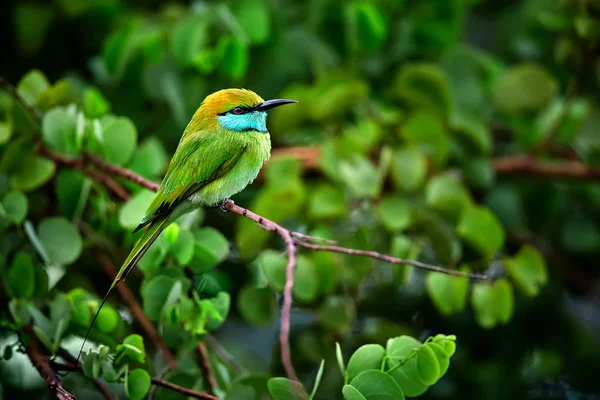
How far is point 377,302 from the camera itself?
2877 mm

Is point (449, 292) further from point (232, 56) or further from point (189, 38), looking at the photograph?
point (189, 38)

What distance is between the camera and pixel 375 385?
1.38 metres

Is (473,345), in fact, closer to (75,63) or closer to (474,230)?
(474,230)

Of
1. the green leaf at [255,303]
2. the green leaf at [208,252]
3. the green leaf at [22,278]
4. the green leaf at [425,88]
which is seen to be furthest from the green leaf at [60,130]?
the green leaf at [425,88]

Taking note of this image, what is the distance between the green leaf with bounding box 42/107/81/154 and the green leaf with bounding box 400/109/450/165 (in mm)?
1077

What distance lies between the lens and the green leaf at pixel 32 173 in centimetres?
194

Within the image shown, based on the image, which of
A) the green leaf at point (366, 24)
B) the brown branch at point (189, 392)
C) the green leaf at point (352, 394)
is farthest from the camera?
the green leaf at point (366, 24)

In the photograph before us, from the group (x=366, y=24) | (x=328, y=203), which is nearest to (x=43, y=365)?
(x=328, y=203)

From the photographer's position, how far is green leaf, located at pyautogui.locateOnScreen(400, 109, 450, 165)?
2.48m

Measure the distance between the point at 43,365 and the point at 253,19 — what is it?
132cm

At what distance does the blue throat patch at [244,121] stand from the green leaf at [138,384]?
1.60 feet

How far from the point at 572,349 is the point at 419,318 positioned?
599 millimetres

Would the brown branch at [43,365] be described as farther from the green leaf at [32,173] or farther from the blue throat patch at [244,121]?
the blue throat patch at [244,121]

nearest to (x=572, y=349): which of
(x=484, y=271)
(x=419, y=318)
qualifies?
(x=419, y=318)
